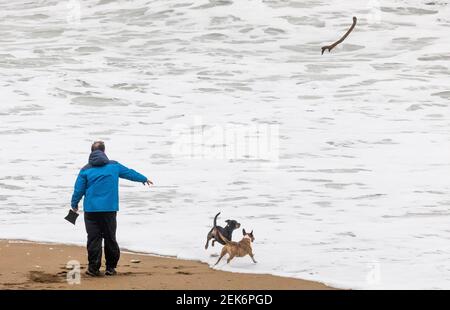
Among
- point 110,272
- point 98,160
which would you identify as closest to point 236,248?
point 110,272

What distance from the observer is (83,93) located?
87.4 ft

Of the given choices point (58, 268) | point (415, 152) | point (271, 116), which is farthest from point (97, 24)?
point (58, 268)

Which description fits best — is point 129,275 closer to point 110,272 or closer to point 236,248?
point 110,272

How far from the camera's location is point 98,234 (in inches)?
363

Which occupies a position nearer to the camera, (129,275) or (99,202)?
(99,202)

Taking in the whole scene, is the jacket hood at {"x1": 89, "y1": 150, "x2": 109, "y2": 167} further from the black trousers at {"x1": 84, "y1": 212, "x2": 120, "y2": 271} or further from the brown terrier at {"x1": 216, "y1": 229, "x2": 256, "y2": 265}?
the brown terrier at {"x1": 216, "y1": 229, "x2": 256, "y2": 265}

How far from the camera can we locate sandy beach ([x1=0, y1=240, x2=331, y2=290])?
8.67 m

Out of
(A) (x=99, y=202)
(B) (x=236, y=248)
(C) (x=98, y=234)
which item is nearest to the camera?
(A) (x=99, y=202)

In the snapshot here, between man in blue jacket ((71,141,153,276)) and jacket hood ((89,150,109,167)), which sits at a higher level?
jacket hood ((89,150,109,167))

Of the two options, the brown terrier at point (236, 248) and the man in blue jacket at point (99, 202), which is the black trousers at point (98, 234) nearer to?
the man in blue jacket at point (99, 202)

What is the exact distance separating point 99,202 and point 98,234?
344 mm

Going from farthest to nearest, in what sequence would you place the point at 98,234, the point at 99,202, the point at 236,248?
the point at 236,248
the point at 98,234
the point at 99,202

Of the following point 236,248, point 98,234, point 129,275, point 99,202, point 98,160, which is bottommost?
point 129,275

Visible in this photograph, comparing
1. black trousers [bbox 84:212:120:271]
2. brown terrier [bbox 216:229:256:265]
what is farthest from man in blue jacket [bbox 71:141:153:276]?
brown terrier [bbox 216:229:256:265]
